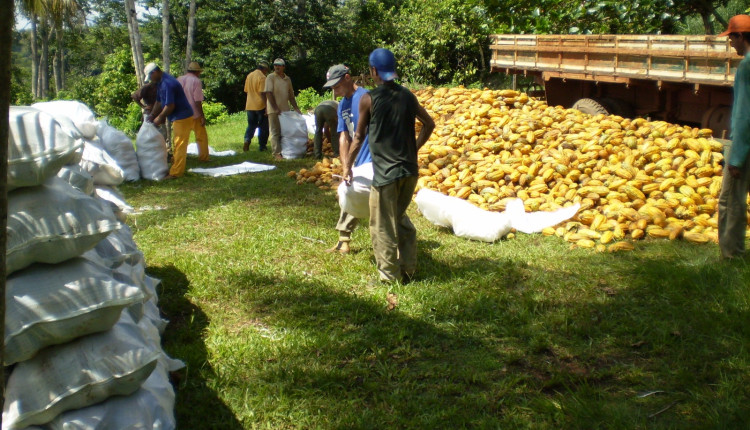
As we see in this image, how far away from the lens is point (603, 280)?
16.3 ft

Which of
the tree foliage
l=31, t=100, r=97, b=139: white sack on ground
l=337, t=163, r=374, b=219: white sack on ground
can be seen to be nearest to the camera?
l=337, t=163, r=374, b=219: white sack on ground

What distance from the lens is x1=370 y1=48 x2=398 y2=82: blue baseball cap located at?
4699 millimetres

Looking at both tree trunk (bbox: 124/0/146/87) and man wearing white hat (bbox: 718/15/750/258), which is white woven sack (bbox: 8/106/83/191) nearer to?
man wearing white hat (bbox: 718/15/750/258)

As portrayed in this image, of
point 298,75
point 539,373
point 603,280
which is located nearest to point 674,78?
point 603,280

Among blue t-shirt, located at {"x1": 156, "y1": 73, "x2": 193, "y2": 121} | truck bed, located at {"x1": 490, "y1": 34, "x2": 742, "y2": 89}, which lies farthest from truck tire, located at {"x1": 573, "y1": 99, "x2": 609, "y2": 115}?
blue t-shirt, located at {"x1": 156, "y1": 73, "x2": 193, "y2": 121}

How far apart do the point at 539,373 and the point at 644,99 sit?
21.7 feet

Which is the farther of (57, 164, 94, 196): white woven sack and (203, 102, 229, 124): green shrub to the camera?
(203, 102, 229, 124): green shrub

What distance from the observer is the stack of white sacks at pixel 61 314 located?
251 cm

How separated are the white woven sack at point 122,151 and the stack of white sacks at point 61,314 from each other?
6.27 meters

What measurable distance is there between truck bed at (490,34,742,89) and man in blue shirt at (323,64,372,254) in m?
3.96

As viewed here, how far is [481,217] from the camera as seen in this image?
20.3ft

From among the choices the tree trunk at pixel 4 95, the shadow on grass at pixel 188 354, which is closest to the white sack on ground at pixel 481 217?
the shadow on grass at pixel 188 354

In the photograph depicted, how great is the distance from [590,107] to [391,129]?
5.73 meters

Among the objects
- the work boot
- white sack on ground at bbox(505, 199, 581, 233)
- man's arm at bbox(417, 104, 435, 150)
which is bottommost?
the work boot
